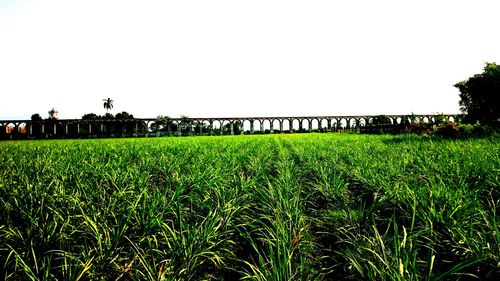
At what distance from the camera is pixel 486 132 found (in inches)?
650

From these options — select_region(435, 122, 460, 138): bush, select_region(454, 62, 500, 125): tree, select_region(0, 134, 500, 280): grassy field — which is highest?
select_region(454, 62, 500, 125): tree

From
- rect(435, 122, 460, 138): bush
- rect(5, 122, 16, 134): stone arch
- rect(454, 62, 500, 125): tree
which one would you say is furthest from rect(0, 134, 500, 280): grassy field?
rect(5, 122, 16, 134): stone arch

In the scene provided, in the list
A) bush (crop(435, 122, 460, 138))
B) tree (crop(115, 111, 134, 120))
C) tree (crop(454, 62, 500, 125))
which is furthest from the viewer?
tree (crop(115, 111, 134, 120))

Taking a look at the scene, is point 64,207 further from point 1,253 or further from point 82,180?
point 82,180

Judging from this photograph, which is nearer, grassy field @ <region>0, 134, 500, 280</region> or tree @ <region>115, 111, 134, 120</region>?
grassy field @ <region>0, 134, 500, 280</region>

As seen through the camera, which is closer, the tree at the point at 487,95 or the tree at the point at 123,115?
the tree at the point at 487,95

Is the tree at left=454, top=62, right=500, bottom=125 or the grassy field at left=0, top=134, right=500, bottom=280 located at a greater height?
the tree at left=454, top=62, right=500, bottom=125

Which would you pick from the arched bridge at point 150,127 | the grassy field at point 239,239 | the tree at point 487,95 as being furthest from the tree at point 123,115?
the grassy field at point 239,239

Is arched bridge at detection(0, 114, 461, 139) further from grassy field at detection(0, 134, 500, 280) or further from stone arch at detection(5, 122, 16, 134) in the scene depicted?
grassy field at detection(0, 134, 500, 280)

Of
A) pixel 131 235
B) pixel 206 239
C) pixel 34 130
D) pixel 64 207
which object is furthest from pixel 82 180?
pixel 34 130

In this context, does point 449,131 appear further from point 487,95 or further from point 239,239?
point 239,239

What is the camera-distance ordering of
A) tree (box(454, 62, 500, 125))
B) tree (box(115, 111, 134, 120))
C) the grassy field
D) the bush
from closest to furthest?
the grassy field → the bush → tree (box(454, 62, 500, 125)) → tree (box(115, 111, 134, 120))

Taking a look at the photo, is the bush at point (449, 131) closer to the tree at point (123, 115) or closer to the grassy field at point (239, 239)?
the grassy field at point (239, 239)

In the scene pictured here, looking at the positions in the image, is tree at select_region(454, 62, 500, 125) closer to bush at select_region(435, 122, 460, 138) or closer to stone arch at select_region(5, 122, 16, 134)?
→ bush at select_region(435, 122, 460, 138)
